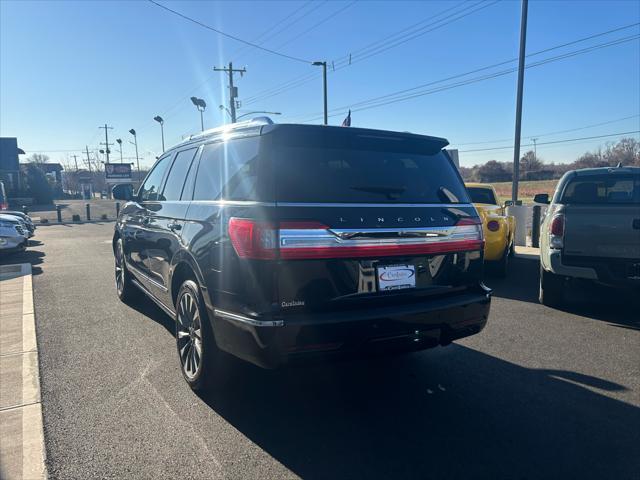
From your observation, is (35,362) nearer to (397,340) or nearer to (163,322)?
(163,322)

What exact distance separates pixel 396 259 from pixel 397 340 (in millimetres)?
546

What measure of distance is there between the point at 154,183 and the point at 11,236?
8.00 metres

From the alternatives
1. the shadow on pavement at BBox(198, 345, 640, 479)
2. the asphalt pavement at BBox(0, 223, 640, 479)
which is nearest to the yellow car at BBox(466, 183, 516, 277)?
the asphalt pavement at BBox(0, 223, 640, 479)

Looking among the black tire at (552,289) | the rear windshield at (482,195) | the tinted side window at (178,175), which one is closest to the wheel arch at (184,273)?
the tinted side window at (178,175)

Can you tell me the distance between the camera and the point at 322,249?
9.32ft

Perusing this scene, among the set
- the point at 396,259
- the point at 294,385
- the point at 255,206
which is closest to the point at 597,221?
the point at 396,259

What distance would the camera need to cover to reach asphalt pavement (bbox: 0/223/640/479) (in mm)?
2750

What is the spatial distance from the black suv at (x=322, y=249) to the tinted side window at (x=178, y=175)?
0.56 meters

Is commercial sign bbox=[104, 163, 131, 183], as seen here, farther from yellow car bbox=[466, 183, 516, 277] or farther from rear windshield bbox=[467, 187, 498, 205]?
yellow car bbox=[466, 183, 516, 277]

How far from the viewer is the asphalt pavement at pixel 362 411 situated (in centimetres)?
275

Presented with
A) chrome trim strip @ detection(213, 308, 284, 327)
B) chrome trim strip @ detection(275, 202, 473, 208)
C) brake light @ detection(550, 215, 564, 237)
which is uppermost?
chrome trim strip @ detection(275, 202, 473, 208)

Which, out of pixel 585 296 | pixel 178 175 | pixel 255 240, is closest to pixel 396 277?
pixel 255 240

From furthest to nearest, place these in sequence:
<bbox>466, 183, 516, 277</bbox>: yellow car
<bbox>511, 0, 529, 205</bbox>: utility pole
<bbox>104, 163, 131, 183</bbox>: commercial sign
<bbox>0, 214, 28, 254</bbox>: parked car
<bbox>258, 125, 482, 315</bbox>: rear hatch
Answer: <bbox>104, 163, 131, 183</bbox>: commercial sign, <bbox>511, 0, 529, 205</bbox>: utility pole, <bbox>0, 214, 28, 254</bbox>: parked car, <bbox>466, 183, 516, 277</bbox>: yellow car, <bbox>258, 125, 482, 315</bbox>: rear hatch

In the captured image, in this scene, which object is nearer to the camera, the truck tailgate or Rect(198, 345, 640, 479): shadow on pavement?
Rect(198, 345, 640, 479): shadow on pavement
